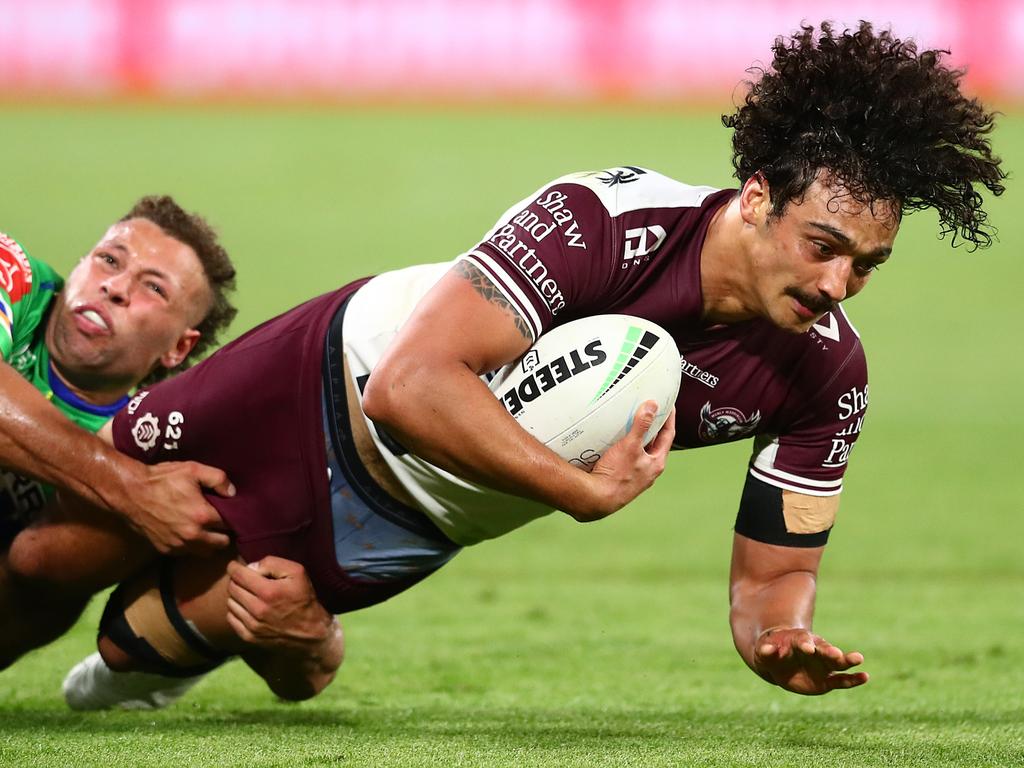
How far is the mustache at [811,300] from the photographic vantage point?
14.3 ft

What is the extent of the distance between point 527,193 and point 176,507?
1831 cm

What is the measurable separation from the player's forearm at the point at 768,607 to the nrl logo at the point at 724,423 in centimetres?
50

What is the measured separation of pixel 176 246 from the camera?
584cm

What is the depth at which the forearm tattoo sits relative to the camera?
4273 mm

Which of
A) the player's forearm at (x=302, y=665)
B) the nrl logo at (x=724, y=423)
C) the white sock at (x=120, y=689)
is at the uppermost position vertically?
the nrl logo at (x=724, y=423)

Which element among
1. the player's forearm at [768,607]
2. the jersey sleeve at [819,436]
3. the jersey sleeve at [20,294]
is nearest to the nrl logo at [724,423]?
the jersey sleeve at [819,436]

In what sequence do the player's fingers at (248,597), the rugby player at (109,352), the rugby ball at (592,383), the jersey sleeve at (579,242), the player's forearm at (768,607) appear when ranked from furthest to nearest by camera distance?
the player's fingers at (248,597)
the rugby player at (109,352)
the player's forearm at (768,607)
the rugby ball at (592,383)
the jersey sleeve at (579,242)

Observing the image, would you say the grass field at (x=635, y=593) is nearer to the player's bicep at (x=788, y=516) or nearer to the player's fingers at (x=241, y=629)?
the player's fingers at (x=241, y=629)

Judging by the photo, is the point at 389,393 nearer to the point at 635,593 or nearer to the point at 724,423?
the point at 724,423

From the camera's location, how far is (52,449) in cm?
495

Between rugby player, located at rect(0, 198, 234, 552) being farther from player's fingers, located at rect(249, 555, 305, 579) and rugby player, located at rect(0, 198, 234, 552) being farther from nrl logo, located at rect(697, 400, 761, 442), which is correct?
nrl logo, located at rect(697, 400, 761, 442)

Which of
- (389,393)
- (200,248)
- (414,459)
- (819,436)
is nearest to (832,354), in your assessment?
(819,436)

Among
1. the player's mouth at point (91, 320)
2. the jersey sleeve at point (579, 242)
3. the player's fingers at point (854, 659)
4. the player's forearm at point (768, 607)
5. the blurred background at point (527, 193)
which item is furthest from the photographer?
the blurred background at point (527, 193)

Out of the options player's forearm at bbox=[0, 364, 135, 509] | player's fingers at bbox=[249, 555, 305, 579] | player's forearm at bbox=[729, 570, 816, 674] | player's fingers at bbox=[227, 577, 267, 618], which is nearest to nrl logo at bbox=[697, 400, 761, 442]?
player's forearm at bbox=[729, 570, 816, 674]
